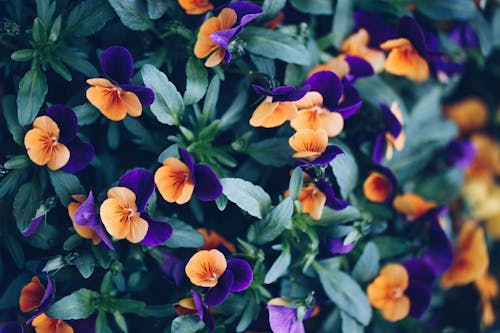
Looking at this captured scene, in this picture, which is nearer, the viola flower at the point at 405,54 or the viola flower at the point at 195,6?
the viola flower at the point at 195,6

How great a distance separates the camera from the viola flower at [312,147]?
1.19 m

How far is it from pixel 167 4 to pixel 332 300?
2.43 ft

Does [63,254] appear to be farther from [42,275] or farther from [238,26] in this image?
[238,26]

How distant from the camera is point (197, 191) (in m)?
1.18

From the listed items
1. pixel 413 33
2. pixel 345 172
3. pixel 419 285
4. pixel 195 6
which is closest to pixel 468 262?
pixel 419 285

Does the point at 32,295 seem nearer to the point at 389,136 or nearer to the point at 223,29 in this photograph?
the point at 223,29

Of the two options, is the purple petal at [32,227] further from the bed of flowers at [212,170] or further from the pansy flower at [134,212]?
the pansy flower at [134,212]

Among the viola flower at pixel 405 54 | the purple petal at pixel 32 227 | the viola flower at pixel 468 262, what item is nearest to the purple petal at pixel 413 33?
the viola flower at pixel 405 54

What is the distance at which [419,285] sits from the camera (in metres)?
1.40

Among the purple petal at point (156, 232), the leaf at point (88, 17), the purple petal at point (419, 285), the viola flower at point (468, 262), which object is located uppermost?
the leaf at point (88, 17)

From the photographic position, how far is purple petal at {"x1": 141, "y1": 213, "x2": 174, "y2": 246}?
1.16 metres

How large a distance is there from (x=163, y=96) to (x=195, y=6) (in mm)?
222

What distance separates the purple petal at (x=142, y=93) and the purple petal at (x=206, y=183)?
157mm

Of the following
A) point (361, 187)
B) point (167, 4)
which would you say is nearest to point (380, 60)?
point (361, 187)
